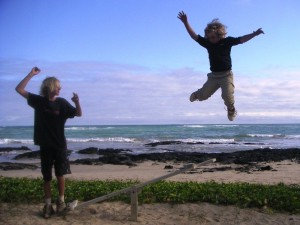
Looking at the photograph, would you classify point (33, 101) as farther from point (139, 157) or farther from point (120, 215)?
point (139, 157)

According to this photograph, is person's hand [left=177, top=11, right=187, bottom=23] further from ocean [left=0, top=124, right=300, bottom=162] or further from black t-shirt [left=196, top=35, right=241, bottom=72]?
ocean [left=0, top=124, right=300, bottom=162]

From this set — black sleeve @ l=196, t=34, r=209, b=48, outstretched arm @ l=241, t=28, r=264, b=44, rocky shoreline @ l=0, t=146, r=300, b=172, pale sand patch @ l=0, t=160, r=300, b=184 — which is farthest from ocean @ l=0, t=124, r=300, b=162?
outstretched arm @ l=241, t=28, r=264, b=44

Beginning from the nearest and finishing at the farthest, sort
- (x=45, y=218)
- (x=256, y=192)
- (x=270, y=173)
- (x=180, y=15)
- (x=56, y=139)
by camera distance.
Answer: (x=180, y=15), (x=56, y=139), (x=45, y=218), (x=256, y=192), (x=270, y=173)

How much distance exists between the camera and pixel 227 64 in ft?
16.7

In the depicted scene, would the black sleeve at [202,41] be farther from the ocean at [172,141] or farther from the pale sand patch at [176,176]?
the ocean at [172,141]

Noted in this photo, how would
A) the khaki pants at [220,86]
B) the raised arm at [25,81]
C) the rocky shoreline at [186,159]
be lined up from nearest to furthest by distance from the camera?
1. the khaki pants at [220,86]
2. the raised arm at [25,81]
3. the rocky shoreline at [186,159]

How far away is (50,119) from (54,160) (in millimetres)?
626

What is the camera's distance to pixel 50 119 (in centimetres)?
554

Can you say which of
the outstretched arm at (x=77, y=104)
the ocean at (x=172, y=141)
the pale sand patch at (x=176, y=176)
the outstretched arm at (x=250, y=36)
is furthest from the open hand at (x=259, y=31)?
the ocean at (x=172, y=141)

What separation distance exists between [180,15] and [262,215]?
3.55 m

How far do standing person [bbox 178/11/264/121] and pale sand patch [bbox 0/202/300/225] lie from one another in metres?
2.05

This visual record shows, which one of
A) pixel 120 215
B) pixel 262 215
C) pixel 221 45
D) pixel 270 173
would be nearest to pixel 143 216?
pixel 120 215

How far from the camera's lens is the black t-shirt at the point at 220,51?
4.97 m

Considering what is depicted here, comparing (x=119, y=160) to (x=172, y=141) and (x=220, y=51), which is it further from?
(x=172, y=141)
